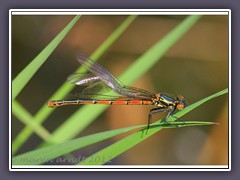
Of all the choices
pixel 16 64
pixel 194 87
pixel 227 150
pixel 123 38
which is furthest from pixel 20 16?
pixel 227 150

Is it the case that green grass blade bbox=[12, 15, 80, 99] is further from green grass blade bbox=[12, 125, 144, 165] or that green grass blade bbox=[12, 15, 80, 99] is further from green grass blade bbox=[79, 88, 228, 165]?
green grass blade bbox=[79, 88, 228, 165]

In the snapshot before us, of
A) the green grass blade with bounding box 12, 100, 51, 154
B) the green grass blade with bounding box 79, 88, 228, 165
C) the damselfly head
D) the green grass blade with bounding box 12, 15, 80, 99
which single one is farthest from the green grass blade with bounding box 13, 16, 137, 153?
the damselfly head

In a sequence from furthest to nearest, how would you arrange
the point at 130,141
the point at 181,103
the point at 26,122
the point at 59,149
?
the point at 26,122 < the point at 181,103 < the point at 59,149 < the point at 130,141

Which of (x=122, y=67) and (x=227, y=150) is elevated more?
(x=122, y=67)

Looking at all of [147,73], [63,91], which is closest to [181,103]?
[147,73]

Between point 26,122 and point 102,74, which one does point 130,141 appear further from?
point 26,122
